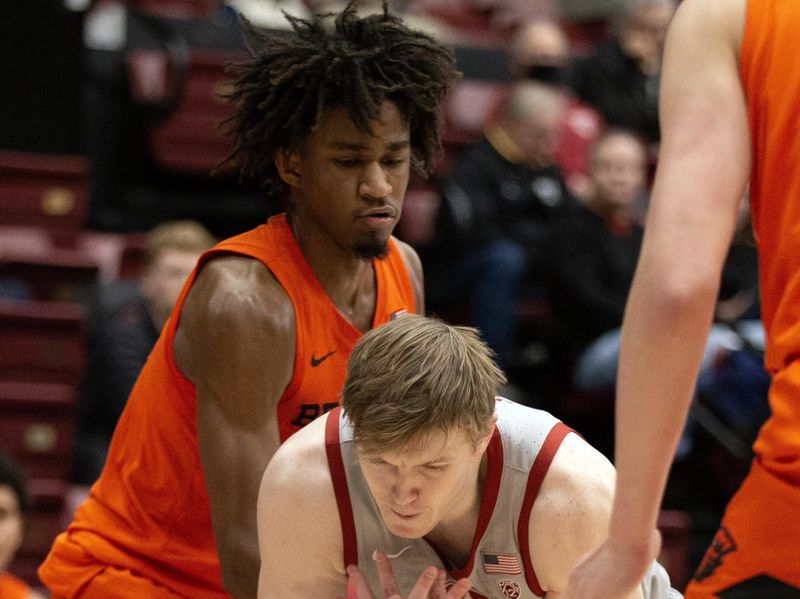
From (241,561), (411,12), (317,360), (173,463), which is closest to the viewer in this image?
(241,561)

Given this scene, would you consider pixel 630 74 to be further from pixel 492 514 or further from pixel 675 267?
pixel 675 267

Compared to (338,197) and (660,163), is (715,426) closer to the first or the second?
(338,197)

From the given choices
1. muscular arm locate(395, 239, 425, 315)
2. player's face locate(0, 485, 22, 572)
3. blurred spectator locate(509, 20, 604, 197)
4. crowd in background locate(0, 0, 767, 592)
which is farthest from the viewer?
blurred spectator locate(509, 20, 604, 197)

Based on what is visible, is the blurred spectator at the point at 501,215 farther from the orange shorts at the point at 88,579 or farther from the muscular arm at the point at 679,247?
the muscular arm at the point at 679,247

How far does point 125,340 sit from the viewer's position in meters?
5.34

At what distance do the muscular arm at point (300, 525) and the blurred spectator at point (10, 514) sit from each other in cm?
194

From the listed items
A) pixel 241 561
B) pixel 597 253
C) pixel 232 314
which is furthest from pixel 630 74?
pixel 241 561

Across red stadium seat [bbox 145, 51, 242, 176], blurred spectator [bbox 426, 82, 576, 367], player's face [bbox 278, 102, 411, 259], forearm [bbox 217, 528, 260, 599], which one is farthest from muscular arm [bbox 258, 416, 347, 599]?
red stadium seat [bbox 145, 51, 242, 176]

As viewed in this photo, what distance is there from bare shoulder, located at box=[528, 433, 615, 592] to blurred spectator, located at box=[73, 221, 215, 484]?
2981 mm

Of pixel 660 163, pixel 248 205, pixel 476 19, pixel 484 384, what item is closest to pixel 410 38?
pixel 484 384

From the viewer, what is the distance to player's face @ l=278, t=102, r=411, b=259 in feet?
9.17

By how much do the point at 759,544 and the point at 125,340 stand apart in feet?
13.1

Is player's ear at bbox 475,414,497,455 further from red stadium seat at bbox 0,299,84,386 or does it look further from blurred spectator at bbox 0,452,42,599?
red stadium seat at bbox 0,299,84,386

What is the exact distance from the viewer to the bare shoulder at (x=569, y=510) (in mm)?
2348
